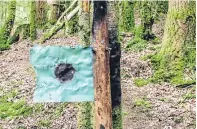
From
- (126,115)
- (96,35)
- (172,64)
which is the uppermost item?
(96,35)

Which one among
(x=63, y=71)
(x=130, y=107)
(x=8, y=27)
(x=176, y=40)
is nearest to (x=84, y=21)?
(x=63, y=71)

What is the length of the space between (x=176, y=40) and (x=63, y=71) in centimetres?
524

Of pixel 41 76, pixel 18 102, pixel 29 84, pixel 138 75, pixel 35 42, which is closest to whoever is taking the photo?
pixel 41 76

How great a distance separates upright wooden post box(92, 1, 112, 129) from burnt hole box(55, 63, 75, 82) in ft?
0.98

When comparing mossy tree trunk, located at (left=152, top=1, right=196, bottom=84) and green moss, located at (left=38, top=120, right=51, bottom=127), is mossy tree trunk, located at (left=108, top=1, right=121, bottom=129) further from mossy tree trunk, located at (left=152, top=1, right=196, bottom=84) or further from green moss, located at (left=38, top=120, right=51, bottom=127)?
mossy tree trunk, located at (left=152, top=1, right=196, bottom=84)

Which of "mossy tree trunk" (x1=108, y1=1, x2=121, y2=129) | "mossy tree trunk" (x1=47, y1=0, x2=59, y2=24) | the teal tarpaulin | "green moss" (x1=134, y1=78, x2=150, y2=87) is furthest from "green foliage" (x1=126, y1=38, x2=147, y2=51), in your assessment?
the teal tarpaulin

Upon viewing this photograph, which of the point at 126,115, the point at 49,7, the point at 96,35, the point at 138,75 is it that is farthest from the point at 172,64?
the point at 49,7

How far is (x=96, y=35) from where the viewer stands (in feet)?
15.1

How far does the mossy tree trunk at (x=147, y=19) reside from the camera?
12.8 meters

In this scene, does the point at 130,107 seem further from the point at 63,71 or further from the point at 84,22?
the point at 63,71

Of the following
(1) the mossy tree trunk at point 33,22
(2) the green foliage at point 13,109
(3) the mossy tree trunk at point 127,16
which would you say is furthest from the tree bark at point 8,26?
(2) the green foliage at point 13,109

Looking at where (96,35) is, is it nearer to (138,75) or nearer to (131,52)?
(138,75)

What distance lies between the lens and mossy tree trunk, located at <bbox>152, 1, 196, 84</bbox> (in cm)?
891

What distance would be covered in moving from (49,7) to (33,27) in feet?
9.61
